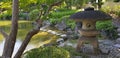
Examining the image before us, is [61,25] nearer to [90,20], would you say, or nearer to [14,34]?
[90,20]

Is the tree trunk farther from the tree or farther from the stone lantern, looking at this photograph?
the stone lantern

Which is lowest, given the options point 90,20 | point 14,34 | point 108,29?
point 108,29

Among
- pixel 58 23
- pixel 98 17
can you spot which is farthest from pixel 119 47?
pixel 58 23

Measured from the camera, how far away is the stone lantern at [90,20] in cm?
869

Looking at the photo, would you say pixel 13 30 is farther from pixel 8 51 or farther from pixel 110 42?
pixel 110 42

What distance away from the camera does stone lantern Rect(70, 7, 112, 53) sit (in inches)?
342

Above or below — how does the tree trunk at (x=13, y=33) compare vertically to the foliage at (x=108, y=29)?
above

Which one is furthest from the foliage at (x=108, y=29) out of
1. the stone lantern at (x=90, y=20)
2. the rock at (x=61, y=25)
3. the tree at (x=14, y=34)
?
the tree at (x=14, y=34)

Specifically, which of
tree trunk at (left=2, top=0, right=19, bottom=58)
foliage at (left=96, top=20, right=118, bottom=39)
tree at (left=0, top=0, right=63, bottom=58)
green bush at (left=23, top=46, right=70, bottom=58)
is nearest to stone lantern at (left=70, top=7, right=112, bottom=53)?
tree at (left=0, top=0, right=63, bottom=58)

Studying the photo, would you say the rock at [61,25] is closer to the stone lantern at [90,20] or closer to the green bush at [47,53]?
the stone lantern at [90,20]

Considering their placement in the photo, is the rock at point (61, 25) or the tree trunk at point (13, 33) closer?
the tree trunk at point (13, 33)

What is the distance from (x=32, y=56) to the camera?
5.72m

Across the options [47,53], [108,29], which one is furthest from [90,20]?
[108,29]

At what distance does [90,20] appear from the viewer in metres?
8.82
